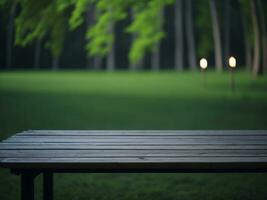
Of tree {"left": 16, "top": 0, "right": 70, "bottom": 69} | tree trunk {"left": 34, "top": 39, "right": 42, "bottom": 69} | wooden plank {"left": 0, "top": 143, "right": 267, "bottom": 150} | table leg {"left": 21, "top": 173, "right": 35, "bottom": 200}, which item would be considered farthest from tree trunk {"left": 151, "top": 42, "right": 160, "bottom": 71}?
table leg {"left": 21, "top": 173, "right": 35, "bottom": 200}

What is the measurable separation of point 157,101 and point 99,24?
824cm

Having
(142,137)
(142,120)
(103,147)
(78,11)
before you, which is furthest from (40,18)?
(103,147)

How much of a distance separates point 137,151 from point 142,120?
9.76 meters

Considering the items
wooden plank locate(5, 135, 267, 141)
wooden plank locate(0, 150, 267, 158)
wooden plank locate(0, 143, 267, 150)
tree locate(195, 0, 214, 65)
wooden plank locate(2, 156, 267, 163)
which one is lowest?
wooden plank locate(2, 156, 267, 163)

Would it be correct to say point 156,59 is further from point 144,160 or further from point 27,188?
point 144,160

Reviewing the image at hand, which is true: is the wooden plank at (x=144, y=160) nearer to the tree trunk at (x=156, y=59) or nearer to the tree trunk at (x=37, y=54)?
the tree trunk at (x=156, y=59)

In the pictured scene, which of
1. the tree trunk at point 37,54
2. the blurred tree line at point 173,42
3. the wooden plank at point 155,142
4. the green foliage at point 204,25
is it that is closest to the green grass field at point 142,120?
the wooden plank at point 155,142

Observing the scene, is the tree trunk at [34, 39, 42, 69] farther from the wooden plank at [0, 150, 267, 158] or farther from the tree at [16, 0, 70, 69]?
the wooden plank at [0, 150, 267, 158]

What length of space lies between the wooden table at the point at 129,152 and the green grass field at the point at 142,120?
1.38 meters

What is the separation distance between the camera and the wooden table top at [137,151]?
3920 millimetres

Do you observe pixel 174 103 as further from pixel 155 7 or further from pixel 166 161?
pixel 166 161

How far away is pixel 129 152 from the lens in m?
4.28

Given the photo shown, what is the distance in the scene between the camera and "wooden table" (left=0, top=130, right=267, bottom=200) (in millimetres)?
3920

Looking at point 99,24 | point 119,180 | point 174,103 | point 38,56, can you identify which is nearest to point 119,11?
point 99,24
